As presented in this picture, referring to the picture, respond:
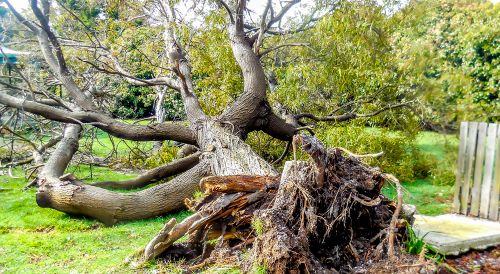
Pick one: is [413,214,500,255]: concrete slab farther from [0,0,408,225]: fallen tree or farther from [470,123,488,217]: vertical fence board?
[0,0,408,225]: fallen tree

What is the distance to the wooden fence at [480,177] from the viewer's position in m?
5.07

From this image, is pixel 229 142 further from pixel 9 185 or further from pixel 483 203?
pixel 9 185

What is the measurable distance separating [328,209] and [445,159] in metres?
0.88

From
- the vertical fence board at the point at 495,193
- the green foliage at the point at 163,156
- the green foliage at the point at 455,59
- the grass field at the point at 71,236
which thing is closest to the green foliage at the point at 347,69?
the vertical fence board at the point at 495,193

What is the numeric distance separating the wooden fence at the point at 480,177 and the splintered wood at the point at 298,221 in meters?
2.46

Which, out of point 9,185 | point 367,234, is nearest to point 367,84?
point 367,234

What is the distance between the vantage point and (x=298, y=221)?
3.02 m

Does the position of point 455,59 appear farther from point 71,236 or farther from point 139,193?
point 71,236

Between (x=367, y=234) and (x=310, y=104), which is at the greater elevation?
(x=310, y=104)

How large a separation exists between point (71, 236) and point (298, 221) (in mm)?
3132

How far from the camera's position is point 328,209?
308cm

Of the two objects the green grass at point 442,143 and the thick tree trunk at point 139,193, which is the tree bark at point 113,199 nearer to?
the thick tree trunk at point 139,193

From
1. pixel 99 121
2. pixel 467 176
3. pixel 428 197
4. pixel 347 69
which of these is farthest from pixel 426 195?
pixel 99 121

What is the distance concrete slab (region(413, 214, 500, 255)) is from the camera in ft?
13.3
